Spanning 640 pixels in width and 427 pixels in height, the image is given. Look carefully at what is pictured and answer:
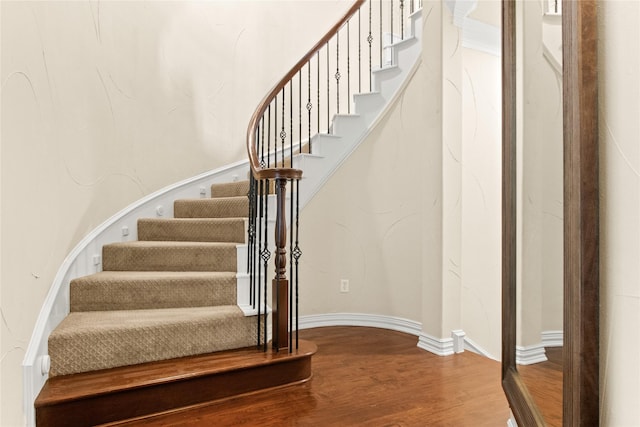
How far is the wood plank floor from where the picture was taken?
1895 millimetres

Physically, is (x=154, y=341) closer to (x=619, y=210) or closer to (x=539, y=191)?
(x=539, y=191)

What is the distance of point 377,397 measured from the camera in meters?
2.12

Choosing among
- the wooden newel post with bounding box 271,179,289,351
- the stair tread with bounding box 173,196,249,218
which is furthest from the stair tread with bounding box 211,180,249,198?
the wooden newel post with bounding box 271,179,289,351

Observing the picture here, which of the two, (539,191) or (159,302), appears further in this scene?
(159,302)

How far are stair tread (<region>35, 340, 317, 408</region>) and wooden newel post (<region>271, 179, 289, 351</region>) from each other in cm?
9

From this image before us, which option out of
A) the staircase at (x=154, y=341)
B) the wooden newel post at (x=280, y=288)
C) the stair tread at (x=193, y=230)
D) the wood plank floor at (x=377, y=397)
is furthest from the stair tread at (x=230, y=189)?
the wood plank floor at (x=377, y=397)

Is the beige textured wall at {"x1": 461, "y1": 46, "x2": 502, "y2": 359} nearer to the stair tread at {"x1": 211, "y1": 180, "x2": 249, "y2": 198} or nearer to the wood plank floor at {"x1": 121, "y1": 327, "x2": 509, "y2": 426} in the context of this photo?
the wood plank floor at {"x1": 121, "y1": 327, "x2": 509, "y2": 426}

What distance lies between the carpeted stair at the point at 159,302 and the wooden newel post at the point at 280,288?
16cm

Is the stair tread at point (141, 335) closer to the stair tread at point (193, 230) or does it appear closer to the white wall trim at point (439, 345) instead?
the stair tread at point (193, 230)

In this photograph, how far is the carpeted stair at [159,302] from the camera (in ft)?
6.81

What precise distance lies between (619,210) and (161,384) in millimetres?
1975

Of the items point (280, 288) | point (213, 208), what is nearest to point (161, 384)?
point (280, 288)

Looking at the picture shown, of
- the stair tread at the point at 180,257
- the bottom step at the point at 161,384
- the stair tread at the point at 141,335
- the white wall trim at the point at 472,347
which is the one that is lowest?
the white wall trim at the point at 472,347

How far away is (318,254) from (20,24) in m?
2.51
